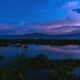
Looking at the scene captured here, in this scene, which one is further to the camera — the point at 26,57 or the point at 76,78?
the point at 76,78

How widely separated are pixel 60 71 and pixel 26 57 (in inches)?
118

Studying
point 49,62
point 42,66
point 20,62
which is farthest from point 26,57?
point 49,62

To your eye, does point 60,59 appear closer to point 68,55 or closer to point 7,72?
point 68,55

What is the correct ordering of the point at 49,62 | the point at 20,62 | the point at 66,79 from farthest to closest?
the point at 49,62 < the point at 66,79 < the point at 20,62

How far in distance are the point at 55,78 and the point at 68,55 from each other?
14.0 metres

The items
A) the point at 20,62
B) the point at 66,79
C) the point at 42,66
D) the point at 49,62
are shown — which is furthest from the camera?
the point at 49,62

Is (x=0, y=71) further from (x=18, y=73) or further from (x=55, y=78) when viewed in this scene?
(x=55, y=78)

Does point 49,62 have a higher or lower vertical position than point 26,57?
lower

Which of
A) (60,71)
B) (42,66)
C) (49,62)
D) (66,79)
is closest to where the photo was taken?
(66,79)

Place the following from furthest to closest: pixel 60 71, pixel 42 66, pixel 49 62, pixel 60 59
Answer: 1. pixel 60 59
2. pixel 49 62
3. pixel 42 66
4. pixel 60 71

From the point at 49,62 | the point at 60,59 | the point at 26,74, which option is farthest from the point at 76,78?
the point at 60,59

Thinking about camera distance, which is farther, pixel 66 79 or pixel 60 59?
pixel 60 59

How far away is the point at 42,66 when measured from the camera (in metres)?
24.5

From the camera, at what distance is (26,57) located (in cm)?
1146
